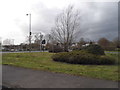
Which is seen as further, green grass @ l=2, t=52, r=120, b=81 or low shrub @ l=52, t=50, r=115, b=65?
low shrub @ l=52, t=50, r=115, b=65

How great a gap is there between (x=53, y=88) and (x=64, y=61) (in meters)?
8.47

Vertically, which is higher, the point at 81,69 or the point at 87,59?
the point at 87,59

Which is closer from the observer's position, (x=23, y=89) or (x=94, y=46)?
(x=23, y=89)

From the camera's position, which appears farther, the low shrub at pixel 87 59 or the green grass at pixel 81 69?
the low shrub at pixel 87 59

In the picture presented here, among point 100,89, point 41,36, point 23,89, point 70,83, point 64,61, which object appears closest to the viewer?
point 100,89

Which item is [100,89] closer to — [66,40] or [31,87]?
[31,87]

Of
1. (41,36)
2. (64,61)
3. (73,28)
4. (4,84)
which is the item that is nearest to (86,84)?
(4,84)

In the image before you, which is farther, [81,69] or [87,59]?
[87,59]

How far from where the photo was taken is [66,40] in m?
32.8

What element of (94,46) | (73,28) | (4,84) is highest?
(73,28)

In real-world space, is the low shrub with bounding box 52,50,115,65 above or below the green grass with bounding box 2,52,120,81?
above

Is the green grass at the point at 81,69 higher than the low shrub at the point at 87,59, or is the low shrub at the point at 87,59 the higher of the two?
the low shrub at the point at 87,59

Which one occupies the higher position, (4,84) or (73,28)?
(73,28)

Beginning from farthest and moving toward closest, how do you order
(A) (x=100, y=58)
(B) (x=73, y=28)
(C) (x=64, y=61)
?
(B) (x=73, y=28), (C) (x=64, y=61), (A) (x=100, y=58)
